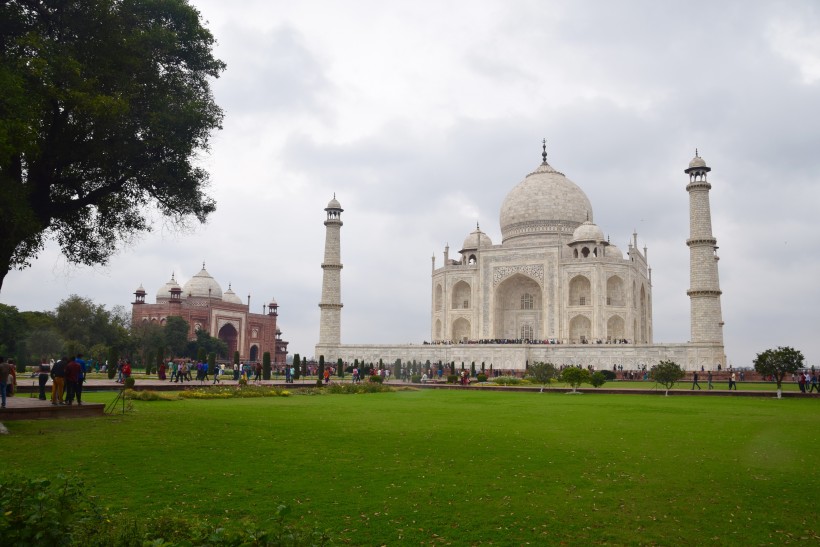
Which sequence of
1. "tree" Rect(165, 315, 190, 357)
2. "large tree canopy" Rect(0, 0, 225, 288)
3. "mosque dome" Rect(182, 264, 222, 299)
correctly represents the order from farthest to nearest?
"mosque dome" Rect(182, 264, 222, 299) → "tree" Rect(165, 315, 190, 357) → "large tree canopy" Rect(0, 0, 225, 288)

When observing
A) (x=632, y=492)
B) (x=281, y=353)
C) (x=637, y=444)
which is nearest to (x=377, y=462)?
(x=632, y=492)

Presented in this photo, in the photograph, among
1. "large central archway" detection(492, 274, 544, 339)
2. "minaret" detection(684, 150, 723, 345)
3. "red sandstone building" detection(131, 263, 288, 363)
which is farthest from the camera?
"red sandstone building" detection(131, 263, 288, 363)

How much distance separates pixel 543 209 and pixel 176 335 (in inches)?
1041

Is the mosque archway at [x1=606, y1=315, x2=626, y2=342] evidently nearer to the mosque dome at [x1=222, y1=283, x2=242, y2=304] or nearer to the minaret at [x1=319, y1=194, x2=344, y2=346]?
the minaret at [x1=319, y1=194, x2=344, y2=346]

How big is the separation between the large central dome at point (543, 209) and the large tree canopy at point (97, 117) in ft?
117

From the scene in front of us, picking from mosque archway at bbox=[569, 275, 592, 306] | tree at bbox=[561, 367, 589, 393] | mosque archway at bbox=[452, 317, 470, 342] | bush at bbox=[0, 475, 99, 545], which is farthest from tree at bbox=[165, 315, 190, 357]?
bush at bbox=[0, 475, 99, 545]

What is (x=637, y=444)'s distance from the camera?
362 inches

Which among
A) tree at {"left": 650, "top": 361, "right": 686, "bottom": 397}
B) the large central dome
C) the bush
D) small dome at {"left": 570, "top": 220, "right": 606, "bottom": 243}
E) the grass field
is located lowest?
the grass field

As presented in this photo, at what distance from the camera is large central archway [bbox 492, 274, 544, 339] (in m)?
44.4

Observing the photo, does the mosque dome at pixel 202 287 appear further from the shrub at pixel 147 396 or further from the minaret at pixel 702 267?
the shrub at pixel 147 396

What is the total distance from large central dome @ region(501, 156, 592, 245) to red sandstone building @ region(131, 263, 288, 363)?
21.2 metres

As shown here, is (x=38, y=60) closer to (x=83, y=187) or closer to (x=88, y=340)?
(x=83, y=187)

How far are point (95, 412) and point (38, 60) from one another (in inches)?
232

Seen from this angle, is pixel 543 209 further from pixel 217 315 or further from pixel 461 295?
pixel 217 315
